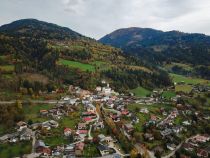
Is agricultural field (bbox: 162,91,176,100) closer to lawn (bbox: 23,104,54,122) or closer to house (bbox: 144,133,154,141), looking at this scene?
house (bbox: 144,133,154,141)

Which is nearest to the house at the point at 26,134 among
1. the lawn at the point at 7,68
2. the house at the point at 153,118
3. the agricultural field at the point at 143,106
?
the agricultural field at the point at 143,106

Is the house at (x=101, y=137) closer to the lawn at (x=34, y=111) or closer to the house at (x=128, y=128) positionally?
the house at (x=128, y=128)

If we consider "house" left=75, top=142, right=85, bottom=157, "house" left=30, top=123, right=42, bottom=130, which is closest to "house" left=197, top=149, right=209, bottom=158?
"house" left=75, top=142, right=85, bottom=157

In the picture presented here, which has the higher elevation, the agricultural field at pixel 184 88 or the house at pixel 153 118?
the agricultural field at pixel 184 88

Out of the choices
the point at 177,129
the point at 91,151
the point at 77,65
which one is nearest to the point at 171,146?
the point at 177,129

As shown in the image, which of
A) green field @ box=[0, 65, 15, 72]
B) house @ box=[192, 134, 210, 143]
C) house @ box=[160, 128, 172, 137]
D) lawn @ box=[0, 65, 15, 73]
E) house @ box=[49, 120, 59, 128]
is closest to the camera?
house @ box=[49, 120, 59, 128]

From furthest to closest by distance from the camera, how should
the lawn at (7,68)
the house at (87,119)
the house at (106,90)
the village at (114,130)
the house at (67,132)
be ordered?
the house at (106,90) → the lawn at (7,68) → the house at (87,119) → the house at (67,132) → the village at (114,130)

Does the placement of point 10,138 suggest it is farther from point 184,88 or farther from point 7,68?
point 184,88
